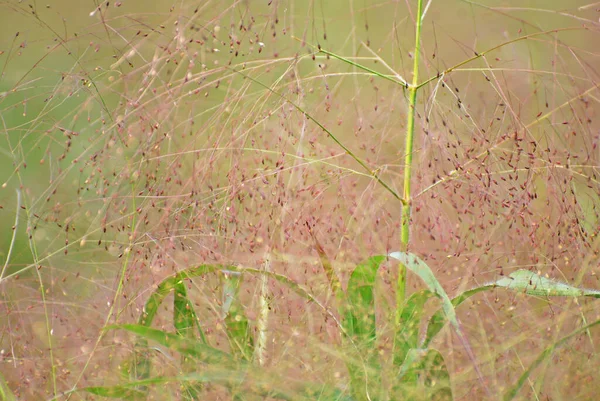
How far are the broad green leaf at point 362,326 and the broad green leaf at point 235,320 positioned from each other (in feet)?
0.54

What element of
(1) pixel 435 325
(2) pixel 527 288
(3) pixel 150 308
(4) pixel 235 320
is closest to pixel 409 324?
(1) pixel 435 325

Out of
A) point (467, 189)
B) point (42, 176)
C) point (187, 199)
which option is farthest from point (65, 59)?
point (467, 189)

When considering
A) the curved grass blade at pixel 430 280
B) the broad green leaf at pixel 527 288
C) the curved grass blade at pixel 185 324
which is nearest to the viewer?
the curved grass blade at pixel 430 280

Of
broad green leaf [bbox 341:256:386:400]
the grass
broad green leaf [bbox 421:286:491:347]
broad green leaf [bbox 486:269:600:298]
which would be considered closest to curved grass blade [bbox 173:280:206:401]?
the grass

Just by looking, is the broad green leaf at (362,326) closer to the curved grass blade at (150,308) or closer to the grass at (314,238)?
the grass at (314,238)

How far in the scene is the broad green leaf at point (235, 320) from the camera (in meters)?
1.36

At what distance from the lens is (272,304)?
1.39 metres

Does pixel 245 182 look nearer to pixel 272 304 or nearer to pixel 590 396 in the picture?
pixel 272 304

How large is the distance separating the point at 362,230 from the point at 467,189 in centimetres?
21

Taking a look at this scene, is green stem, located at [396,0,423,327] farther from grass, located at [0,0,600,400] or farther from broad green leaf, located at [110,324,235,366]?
broad green leaf, located at [110,324,235,366]

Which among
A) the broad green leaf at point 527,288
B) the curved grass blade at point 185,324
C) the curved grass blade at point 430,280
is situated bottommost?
the curved grass blade at point 185,324

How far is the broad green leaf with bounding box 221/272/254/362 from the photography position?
1361 mm

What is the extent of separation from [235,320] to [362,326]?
0.22 m

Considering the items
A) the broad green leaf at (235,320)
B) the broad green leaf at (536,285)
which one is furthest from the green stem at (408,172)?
the broad green leaf at (235,320)
